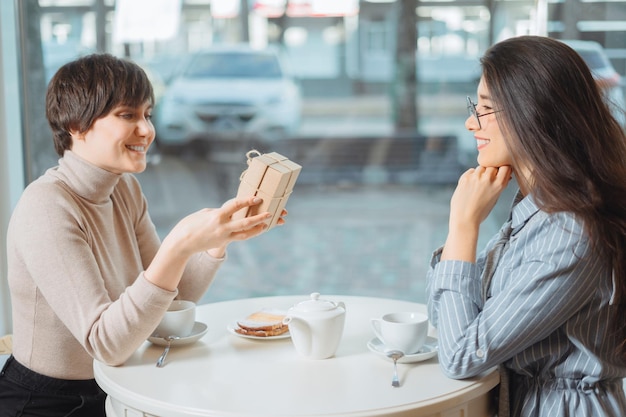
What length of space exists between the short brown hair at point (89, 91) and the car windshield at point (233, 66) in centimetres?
249

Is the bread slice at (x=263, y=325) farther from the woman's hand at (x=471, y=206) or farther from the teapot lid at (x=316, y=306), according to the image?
the woman's hand at (x=471, y=206)

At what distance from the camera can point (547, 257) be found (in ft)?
4.20

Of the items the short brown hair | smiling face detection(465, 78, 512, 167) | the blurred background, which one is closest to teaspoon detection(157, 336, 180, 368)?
the short brown hair

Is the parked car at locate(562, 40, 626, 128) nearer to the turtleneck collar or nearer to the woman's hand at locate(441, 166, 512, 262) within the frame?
the woman's hand at locate(441, 166, 512, 262)

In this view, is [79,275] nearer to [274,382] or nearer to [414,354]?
[274,382]

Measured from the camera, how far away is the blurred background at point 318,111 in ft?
12.3

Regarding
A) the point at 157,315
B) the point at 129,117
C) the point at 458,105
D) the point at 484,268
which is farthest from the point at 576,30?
the point at 157,315

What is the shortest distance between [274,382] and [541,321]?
0.46 metres

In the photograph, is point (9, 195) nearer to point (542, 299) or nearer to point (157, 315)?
point (157, 315)

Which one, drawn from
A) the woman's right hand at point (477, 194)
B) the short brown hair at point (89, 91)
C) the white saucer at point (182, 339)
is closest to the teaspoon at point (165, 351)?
the white saucer at point (182, 339)

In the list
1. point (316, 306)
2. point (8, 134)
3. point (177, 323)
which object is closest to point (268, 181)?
point (316, 306)

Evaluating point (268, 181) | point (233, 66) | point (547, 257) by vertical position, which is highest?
point (233, 66)

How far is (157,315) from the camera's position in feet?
4.62

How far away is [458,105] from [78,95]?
9.53ft
